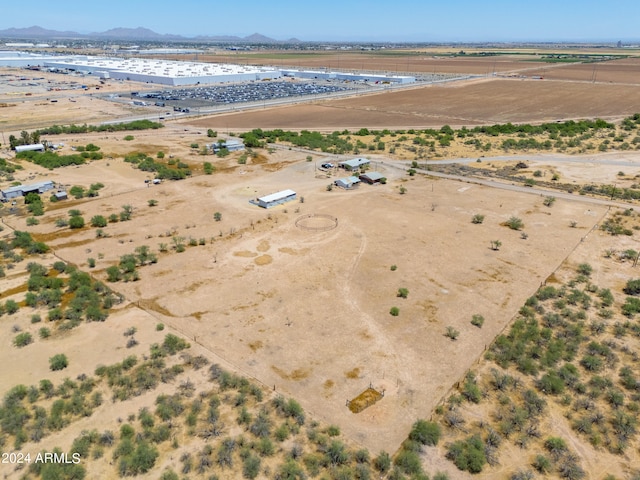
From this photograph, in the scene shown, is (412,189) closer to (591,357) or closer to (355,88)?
(591,357)

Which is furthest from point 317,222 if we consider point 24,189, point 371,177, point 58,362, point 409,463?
point 24,189

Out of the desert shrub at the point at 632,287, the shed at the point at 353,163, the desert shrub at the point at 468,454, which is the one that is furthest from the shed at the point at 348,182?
the desert shrub at the point at 468,454

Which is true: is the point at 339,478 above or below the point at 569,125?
below

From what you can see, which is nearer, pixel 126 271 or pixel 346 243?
pixel 126 271

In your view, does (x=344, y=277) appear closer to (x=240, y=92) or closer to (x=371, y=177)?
(x=371, y=177)

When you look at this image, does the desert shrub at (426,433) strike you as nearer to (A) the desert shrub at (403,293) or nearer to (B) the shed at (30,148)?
(A) the desert shrub at (403,293)

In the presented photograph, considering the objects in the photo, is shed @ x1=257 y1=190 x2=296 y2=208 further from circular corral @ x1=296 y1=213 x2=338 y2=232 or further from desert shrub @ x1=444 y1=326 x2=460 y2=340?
desert shrub @ x1=444 y1=326 x2=460 y2=340

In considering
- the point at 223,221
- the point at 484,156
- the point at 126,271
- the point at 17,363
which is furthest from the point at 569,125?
the point at 17,363
